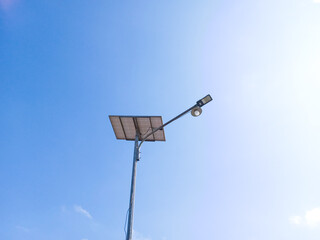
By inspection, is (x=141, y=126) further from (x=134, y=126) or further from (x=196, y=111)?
(x=196, y=111)

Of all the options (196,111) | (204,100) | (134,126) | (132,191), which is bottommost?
(132,191)

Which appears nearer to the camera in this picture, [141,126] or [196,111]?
[196,111]

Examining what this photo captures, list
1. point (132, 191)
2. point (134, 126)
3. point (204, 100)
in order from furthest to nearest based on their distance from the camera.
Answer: point (134, 126)
point (204, 100)
point (132, 191)

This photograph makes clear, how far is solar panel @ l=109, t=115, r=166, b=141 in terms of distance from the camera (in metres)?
8.52

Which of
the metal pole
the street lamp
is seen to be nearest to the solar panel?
the street lamp

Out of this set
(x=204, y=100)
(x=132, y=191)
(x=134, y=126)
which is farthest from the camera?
(x=134, y=126)

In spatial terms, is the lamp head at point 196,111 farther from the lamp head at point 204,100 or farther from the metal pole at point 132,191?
the metal pole at point 132,191

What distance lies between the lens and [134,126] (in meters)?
8.69

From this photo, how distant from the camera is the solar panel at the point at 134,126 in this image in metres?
8.52

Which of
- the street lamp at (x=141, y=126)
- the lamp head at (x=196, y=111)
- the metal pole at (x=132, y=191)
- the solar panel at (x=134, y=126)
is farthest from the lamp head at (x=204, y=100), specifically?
the metal pole at (x=132, y=191)

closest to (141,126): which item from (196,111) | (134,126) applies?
(134,126)

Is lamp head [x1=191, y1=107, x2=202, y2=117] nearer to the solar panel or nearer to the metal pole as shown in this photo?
the solar panel

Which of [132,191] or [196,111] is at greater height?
[196,111]

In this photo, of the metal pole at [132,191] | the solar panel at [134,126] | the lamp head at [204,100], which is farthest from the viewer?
the solar panel at [134,126]
